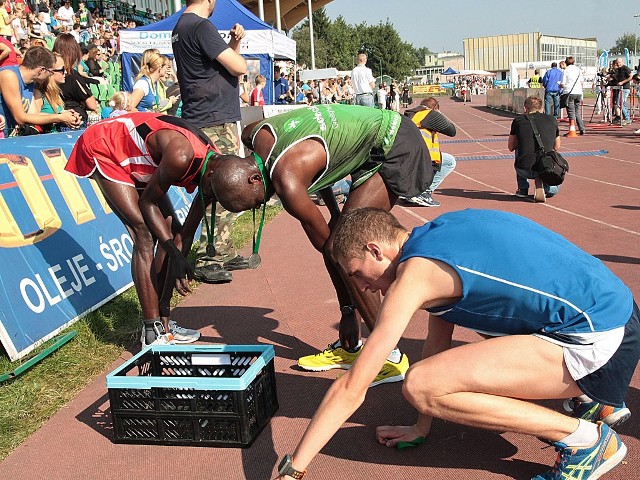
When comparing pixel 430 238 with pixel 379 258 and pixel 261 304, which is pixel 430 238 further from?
pixel 261 304

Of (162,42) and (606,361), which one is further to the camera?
(162,42)

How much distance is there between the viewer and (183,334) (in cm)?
480

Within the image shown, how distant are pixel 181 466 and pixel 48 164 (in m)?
3.55

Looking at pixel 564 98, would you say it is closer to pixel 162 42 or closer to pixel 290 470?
pixel 162 42

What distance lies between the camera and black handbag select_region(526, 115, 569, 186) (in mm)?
9508

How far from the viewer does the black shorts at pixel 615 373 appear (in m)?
2.67

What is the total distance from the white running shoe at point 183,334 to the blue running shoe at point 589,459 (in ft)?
8.89

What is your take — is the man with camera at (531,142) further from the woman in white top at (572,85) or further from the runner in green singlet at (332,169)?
the woman in white top at (572,85)

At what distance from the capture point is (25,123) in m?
6.38

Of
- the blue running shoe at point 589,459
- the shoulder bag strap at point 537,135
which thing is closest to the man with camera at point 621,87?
the shoulder bag strap at point 537,135

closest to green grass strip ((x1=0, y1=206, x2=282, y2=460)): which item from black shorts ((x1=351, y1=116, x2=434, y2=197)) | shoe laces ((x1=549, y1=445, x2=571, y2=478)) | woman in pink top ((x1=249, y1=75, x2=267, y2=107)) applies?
black shorts ((x1=351, y1=116, x2=434, y2=197))

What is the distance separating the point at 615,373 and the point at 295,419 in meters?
1.63

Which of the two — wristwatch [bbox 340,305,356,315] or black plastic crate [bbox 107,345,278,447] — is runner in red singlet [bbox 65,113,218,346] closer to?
black plastic crate [bbox 107,345,278,447]

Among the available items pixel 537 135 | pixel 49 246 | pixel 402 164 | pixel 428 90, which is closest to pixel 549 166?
pixel 537 135
